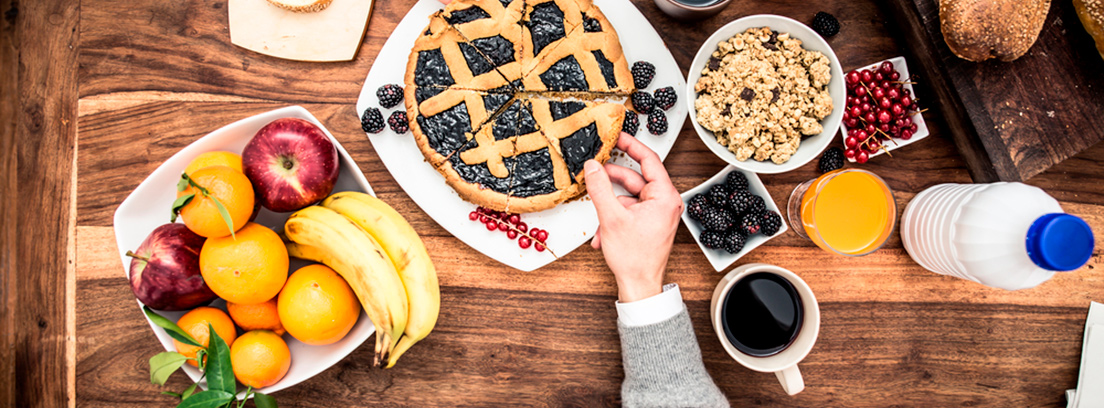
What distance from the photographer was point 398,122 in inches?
77.3

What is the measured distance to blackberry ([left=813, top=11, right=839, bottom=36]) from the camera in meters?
1.96

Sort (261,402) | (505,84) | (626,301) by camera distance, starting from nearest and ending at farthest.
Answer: (261,402) < (626,301) < (505,84)

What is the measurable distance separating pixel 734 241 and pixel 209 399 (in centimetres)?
181

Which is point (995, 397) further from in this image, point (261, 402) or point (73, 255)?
point (73, 255)

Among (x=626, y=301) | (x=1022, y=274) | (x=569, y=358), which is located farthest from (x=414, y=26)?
(x=1022, y=274)

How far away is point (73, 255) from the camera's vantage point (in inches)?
81.8

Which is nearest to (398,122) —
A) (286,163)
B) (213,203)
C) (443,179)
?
(443,179)

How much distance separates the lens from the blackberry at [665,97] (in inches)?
76.1

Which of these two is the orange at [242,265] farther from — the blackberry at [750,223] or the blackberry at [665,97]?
the blackberry at [750,223]

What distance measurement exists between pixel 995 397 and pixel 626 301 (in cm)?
167

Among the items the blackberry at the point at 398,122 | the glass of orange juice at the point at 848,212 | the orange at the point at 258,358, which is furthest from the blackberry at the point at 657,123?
the orange at the point at 258,358

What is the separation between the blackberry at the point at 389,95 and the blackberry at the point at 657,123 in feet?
3.22

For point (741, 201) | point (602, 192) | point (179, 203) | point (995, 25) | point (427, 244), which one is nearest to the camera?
point (179, 203)

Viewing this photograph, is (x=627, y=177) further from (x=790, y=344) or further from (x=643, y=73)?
(x=790, y=344)
